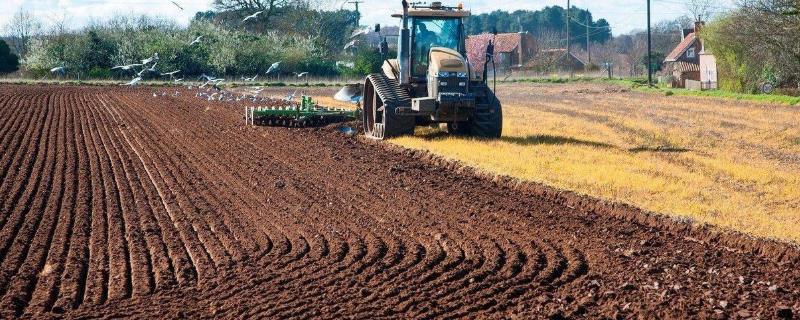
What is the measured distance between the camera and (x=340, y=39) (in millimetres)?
76875

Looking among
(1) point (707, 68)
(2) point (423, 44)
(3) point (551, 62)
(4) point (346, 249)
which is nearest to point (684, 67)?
(1) point (707, 68)

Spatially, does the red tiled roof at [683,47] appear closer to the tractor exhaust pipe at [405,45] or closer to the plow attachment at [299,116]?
the plow attachment at [299,116]

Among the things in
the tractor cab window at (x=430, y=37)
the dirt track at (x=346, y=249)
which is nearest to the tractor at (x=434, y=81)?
the tractor cab window at (x=430, y=37)

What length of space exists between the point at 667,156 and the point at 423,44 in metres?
5.12

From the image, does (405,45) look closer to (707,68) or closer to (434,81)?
(434,81)

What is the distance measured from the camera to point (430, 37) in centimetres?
2066

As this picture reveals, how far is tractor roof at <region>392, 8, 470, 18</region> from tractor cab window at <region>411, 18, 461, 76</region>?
6.1 inches

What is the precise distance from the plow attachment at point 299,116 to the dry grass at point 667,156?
9.23 feet

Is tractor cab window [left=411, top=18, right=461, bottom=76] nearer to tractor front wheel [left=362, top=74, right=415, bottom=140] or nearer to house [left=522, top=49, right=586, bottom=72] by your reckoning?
tractor front wheel [left=362, top=74, right=415, bottom=140]

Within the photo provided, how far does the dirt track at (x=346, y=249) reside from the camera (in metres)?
8.22

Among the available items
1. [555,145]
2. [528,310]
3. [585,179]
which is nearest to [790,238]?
[528,310]

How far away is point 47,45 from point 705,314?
6020 cm

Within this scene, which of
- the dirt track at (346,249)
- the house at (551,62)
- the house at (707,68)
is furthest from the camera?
the house at (551,62)

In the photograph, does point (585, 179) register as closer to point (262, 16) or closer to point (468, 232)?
point (468, 232)
